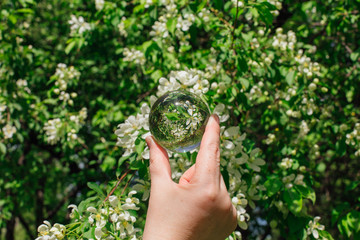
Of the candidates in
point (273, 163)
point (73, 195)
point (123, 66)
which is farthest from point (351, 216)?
point (73, 195)

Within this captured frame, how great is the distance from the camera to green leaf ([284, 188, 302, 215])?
2.26 metres

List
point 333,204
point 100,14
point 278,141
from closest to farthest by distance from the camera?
point 278,141 < point 100,14 < point 333,204

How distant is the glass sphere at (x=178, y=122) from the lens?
1517 mm

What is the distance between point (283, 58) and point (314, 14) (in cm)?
153

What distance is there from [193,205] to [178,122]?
421 millimetres

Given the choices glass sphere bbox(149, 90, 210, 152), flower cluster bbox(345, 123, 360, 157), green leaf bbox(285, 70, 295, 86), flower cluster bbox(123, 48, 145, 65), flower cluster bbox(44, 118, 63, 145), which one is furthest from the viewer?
flower cluster bbox(44, 118, 63, 145)

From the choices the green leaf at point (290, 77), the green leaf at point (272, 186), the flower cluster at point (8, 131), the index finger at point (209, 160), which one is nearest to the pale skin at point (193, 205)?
the index finger at point (209, 160)

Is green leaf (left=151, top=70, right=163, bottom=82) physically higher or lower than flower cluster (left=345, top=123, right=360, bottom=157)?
higher

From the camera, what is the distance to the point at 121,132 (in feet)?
6.48

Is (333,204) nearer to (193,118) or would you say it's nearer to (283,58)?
(283,58)

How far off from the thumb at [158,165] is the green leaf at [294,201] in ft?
4.04

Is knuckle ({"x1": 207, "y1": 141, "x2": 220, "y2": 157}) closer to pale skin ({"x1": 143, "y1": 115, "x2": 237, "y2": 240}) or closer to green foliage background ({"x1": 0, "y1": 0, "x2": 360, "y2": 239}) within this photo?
pale skin ({"x1": 143, "y1": 115, "x2": 237, "y2": 240})

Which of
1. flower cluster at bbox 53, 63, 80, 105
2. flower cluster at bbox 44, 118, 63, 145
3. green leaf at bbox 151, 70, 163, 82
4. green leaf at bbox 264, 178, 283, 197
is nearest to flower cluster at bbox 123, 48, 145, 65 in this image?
green leaf at bbox 151, 70, 163, 82

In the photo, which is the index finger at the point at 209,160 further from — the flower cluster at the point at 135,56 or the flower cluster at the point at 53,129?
the flower cluster at the point at 53,129
